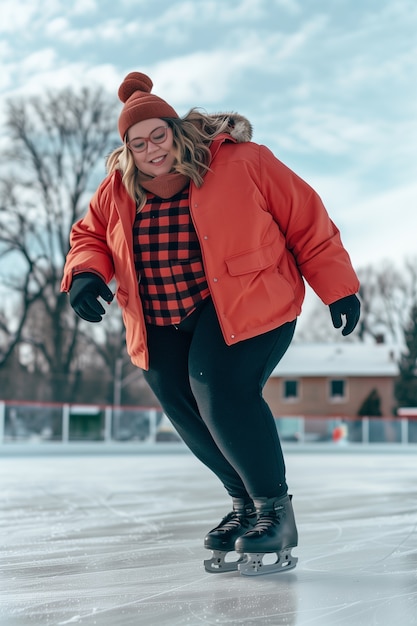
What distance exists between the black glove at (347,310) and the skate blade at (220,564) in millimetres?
625

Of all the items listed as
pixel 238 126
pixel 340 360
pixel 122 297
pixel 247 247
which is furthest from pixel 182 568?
pixel 340 360

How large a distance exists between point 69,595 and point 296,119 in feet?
59.7

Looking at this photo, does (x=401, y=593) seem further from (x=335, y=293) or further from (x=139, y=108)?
(x=139, y=108)

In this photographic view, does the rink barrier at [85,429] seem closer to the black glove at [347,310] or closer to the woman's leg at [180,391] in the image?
the woman's leg at [180,391]

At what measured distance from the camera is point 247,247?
1963 millimetres

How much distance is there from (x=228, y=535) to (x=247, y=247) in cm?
71

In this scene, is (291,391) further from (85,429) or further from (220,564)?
(220,564)

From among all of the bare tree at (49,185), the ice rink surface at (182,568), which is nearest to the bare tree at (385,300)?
the bare tree at (49,185)

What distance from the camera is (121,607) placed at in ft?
4.99

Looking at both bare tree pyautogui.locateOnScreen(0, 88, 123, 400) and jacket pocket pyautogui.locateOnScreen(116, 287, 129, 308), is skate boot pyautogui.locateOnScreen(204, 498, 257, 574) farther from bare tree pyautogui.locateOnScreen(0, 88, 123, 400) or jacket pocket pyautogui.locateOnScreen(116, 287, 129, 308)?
bare tree pyautogui.locateOnScreen(0, 88, 123, 400)

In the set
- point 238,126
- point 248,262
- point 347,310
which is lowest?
point 347,310

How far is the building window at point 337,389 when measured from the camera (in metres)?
34.8

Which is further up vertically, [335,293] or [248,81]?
[248,81]

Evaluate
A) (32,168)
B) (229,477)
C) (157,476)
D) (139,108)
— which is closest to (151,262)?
(139,108)
